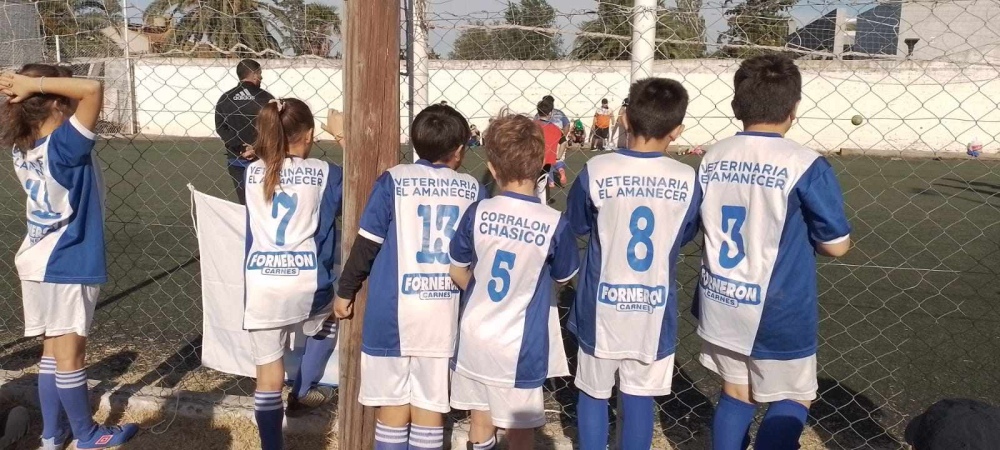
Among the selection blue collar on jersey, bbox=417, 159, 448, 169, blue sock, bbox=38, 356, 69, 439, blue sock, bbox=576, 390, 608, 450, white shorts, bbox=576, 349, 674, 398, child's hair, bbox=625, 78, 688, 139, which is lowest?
blue sock, bbox=38, 356, 69, 439

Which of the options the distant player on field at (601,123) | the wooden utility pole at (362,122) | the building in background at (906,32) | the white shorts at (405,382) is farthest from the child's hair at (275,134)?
the distant player on field at (601,123)

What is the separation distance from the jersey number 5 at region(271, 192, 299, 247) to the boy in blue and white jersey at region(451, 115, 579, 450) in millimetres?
710

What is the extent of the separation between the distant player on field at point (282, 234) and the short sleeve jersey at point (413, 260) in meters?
0.40

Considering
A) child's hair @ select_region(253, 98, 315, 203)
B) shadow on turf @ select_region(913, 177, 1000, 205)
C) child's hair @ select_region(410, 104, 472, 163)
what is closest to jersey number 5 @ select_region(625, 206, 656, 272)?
child's hair @ select_region(410, 104, 472, 163)

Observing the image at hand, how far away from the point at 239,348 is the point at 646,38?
7.53 feet

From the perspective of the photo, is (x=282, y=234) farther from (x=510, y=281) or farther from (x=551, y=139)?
(x=551, y=139)

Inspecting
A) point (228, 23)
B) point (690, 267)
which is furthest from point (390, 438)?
point (228, 23)

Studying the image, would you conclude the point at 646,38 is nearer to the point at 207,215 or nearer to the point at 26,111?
the point at 207,215

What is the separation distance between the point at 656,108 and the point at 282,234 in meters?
1.43

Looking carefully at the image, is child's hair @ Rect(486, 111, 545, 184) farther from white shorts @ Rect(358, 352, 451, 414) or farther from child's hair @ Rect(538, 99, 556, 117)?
child's hair @ Rect(538, 99, 556, 117)

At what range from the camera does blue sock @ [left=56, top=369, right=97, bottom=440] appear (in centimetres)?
302

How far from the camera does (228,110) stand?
5.65 meters

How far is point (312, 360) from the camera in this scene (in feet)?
11.4

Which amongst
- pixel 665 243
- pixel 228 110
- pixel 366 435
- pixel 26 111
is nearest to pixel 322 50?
pixel 228 110
